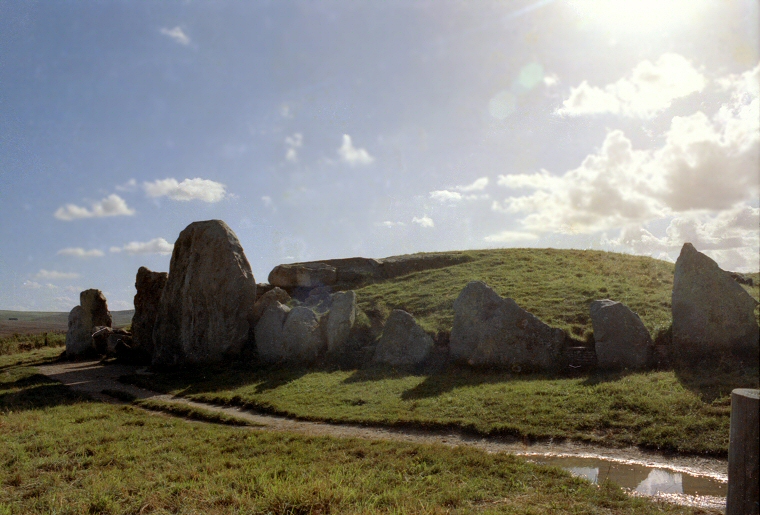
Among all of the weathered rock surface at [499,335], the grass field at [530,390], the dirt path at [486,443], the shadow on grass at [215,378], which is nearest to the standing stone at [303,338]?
the shadow on grass at [215,378]

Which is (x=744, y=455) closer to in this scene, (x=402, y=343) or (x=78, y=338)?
(x=402, y=343)

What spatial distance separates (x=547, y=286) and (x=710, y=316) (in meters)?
8.45

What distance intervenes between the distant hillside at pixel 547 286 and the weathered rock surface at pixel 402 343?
1917 millimetres

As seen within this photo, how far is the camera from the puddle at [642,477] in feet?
24.7

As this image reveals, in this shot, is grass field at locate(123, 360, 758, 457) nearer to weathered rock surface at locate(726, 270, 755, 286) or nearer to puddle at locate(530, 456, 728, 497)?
puddle at locate(530, 456, 728, 497)

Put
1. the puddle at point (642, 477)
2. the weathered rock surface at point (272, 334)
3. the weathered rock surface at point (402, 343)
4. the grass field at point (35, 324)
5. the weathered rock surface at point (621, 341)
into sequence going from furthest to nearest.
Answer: the grass field at point (35, 324) → the weathered rock surface at point (272, 334) → the weathered rock surface at point (402, 343) → the weathered rock surface at point (621, 341) → the puddle at point (642, 477)

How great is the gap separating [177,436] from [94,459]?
1920 millimetres

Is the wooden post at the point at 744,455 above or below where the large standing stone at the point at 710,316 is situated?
below

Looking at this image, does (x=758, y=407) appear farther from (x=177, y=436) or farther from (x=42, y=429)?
(x=42, y=429)

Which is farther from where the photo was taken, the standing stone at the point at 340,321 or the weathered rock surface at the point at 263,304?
the weathered rock surface at the point at 263,304

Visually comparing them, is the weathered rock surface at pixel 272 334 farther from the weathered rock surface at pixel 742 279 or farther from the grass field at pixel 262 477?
the weathered rock surface at pixel 742 279

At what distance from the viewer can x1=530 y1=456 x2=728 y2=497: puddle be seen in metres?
7.52

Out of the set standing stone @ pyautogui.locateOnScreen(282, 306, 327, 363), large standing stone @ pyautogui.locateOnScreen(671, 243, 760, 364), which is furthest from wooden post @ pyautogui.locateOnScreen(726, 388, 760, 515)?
standing stone @ pyautogui.locateOnScreen(282, 306, 327, 363)

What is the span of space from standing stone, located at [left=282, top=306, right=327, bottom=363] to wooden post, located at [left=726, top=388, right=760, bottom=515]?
16063 mm
